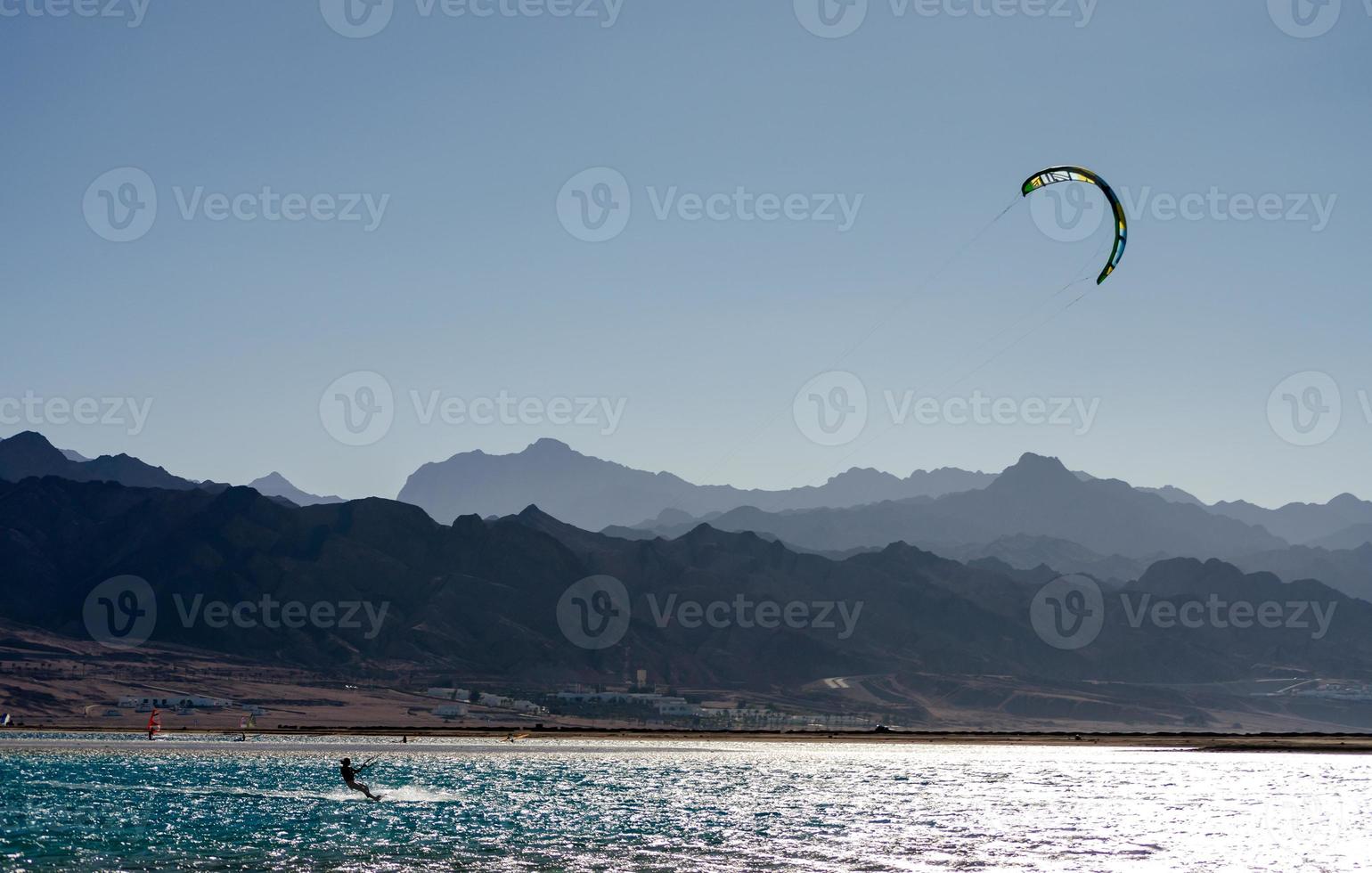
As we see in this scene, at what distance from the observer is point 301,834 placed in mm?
78562

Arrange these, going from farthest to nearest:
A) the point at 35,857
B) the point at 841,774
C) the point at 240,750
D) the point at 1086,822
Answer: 1. the point at 240,750
2. the point at 841,774
3. the point at 1086,822
4. the point at 35,857

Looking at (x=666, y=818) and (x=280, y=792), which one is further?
(x=280, y=792)

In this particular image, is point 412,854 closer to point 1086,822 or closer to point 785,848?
point 785,848

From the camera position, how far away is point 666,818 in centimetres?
9188

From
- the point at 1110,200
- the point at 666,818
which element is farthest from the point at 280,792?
the point at 1110,200

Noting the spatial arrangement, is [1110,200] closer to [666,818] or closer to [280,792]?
[666,818]

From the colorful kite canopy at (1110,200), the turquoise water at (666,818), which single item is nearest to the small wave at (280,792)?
the turquoise water at (666,818)

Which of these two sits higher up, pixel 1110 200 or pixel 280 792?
pixel 1110 200

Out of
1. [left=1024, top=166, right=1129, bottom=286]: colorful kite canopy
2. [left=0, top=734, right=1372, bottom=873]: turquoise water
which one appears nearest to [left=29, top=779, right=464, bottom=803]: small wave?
[left=0, top=734, right=1372, bottom=873]: turquoise water

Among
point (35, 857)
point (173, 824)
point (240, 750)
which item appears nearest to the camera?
point (35, 857)

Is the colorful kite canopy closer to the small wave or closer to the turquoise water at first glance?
the turquoise water

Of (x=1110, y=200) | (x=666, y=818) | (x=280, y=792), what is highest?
(x=1110, y=200)

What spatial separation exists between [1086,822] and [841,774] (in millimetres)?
64230

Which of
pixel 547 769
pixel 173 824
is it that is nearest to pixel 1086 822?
pixel 173 824
